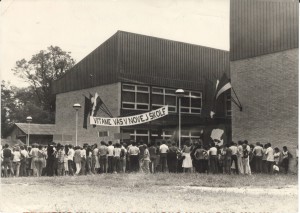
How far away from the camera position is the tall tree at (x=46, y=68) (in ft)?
188

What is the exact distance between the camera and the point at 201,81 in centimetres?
3216

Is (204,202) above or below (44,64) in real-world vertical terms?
below

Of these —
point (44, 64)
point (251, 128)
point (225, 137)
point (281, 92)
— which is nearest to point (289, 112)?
point (281, 92)

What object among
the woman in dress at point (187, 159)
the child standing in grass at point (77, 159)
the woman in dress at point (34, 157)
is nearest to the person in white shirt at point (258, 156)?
the woman in dress at point (187, 159)

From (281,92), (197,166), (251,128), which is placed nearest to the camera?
(197,166)

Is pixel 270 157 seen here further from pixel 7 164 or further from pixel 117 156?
pixel 7 164

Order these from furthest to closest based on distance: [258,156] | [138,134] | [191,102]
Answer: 1. [191,102]
2. [138,134]
3. [258,156]

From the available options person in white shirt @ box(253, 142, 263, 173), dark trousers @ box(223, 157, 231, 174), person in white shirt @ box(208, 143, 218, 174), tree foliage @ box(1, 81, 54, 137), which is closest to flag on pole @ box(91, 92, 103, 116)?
person in white shirt @ box(208, 143, 218, 174)

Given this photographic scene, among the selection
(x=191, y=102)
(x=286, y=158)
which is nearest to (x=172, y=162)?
(x=286, y=158)

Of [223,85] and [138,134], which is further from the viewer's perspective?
[138,134]

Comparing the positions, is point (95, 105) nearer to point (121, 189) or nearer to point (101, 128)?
point (101, 128)

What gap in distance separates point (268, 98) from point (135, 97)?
10.8 meters

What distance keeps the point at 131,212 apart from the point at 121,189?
14.1ft

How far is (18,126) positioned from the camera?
43000 millimetres
